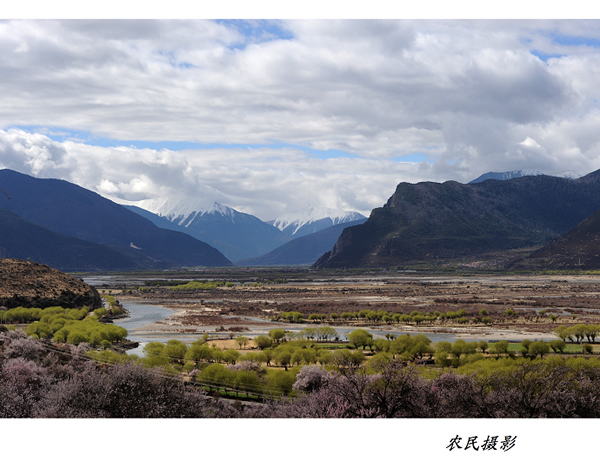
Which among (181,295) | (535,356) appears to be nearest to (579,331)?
(535,356)

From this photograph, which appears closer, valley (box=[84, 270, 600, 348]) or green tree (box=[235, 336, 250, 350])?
green tree (box=[235, 336, 250, 350])

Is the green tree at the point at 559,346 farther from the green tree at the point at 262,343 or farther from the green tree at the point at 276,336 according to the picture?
the green tree at the point at 262,343

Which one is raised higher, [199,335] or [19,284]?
[19,284]

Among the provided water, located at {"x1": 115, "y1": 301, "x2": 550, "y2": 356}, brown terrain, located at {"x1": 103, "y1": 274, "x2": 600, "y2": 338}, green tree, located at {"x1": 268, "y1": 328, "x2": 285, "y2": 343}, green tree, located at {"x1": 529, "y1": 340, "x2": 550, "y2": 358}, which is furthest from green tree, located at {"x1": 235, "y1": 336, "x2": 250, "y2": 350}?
green tree, located at {"x1": 529, "y1": 340, "x2": 550, "y2": 358}

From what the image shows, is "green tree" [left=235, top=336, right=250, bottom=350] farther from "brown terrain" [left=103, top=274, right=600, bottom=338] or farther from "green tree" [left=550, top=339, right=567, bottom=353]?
"green tree" [left=550, top=339, right=567, bottom=353]

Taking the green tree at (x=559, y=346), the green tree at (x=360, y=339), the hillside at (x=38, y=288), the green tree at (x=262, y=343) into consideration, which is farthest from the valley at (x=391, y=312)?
the hillside at (x=38, y=288)

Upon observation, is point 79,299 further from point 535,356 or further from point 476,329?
point 535,356

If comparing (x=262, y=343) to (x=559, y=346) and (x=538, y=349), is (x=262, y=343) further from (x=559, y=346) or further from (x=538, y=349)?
(x=559, y=346)

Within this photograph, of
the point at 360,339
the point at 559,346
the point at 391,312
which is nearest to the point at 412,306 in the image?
the point at 391,312

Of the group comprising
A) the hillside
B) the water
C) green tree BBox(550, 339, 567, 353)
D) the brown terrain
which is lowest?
the brown terrain
